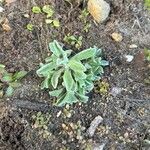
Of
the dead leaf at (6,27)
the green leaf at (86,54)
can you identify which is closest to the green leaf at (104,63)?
the green leaf at (86,54)

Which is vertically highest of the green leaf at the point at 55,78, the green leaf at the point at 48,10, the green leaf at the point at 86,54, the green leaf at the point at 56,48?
the green leaf at the point at 48,10

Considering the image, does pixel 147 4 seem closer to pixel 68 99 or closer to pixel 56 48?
pixel 56 48

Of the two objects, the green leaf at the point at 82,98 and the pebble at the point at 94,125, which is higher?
the green leaf at the point at 82,98

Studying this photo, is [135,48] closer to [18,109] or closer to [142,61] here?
[142,61]

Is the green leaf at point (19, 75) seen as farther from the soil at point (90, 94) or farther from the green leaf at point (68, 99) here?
the green leaf at point (68, 99)

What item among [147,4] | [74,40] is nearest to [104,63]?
[74,40]

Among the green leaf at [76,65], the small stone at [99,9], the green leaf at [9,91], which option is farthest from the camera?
the small stone at [99,9]

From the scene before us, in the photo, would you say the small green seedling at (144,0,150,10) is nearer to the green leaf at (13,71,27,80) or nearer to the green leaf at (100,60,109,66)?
the green leaf at (100,60,109,66)
